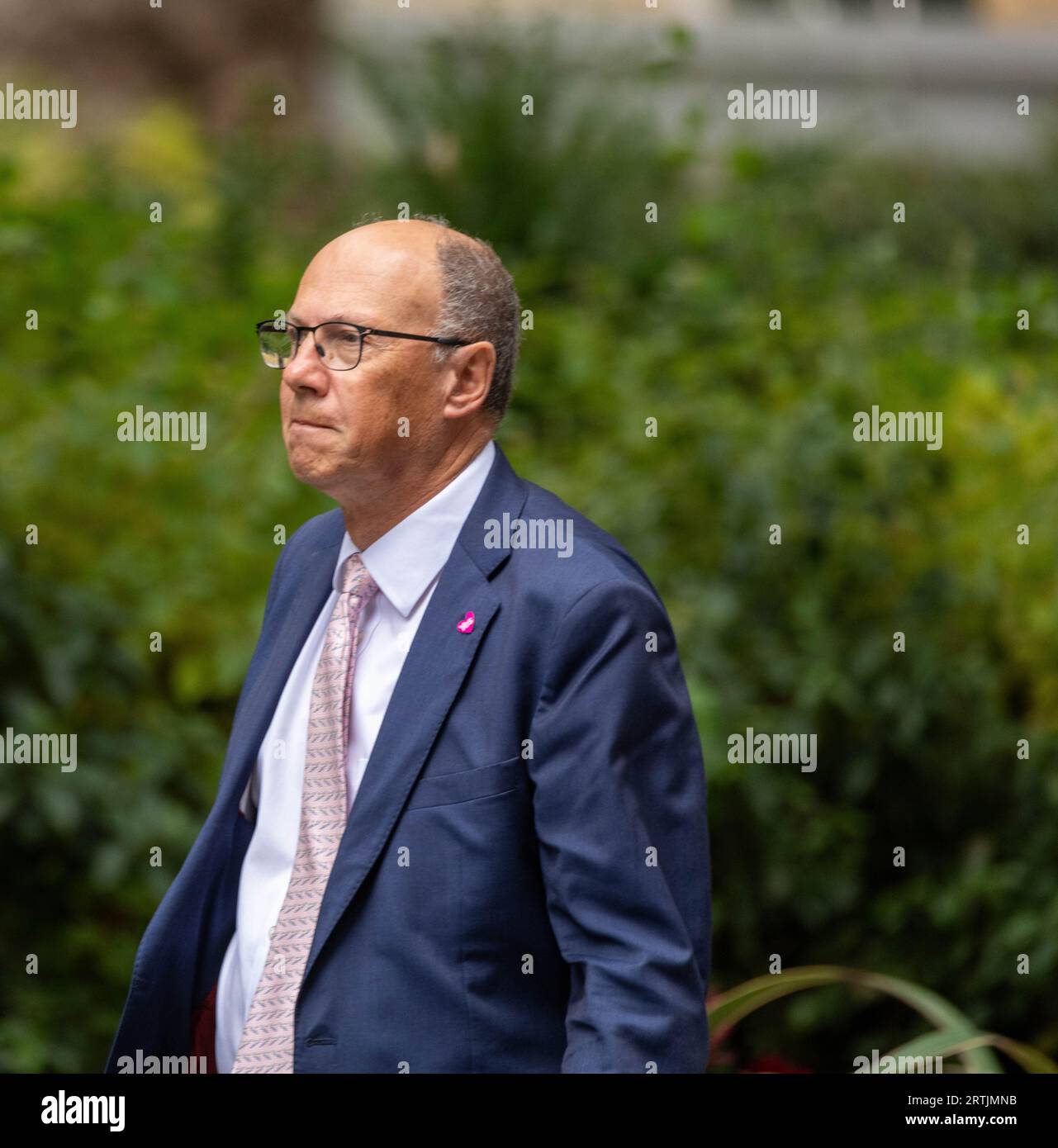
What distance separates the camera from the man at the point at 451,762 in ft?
6.02

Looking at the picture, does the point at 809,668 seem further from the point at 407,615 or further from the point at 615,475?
the point at 407,615

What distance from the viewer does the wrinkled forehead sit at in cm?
193

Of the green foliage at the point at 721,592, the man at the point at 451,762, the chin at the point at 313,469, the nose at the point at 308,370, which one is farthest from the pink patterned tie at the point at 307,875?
the green foliage at the point at 721,592

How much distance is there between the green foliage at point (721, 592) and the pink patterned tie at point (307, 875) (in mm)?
1913

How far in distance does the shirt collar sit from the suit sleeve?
246 mm

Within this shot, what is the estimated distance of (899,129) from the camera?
12.0 meters

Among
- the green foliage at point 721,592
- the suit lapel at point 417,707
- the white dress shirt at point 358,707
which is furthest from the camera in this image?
the green foliage at point 721,592

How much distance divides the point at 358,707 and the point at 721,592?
2531mm

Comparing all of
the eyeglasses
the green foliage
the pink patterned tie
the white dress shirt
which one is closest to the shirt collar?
the white dress shirt

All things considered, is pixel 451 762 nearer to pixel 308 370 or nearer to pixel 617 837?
pixel 617 837

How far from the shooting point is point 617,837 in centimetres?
183

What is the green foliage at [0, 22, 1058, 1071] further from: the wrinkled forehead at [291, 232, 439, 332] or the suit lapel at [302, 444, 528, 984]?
the wrinkled forehead at [291, 232, 439, 332]

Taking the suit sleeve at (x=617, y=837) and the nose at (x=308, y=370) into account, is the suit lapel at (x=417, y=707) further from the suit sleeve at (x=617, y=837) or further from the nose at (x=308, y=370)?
the nose at (x=308, y=370)
